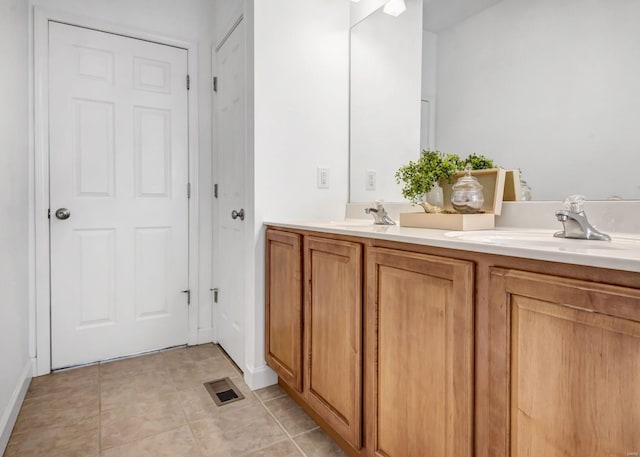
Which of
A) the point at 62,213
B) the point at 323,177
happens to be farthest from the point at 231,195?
the point at 62,213

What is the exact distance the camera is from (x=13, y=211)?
1714 millimetres

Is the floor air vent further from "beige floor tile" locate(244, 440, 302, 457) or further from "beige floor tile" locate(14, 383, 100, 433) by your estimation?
"beige floor tile" locate(14, 383, 100, 433)

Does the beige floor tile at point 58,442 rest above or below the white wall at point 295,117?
below

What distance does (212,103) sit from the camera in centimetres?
252

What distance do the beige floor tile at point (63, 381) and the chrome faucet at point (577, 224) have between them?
7.40 ft

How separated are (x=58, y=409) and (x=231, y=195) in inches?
52.3

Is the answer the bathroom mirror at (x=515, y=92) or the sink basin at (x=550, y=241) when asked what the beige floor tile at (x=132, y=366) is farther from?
the sink basin at (x=550, y=241)

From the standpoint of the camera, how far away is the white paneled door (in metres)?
2.14

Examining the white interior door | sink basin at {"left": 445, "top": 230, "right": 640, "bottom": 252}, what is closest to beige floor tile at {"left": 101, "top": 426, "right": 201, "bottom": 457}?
the white interior door

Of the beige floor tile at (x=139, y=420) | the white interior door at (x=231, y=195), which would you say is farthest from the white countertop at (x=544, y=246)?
the beige floor tile at (x=139, y=420)

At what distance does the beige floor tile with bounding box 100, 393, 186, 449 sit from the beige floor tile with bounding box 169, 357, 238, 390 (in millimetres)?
156

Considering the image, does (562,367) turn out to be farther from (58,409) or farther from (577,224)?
(58,409)

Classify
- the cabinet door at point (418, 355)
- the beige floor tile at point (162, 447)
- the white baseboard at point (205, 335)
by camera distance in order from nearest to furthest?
the cabinet door at point (418, 355) → the beige floor tile at point (162, 447) → the white baseboard at point (205, 335)

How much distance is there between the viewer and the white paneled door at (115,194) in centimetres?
214
